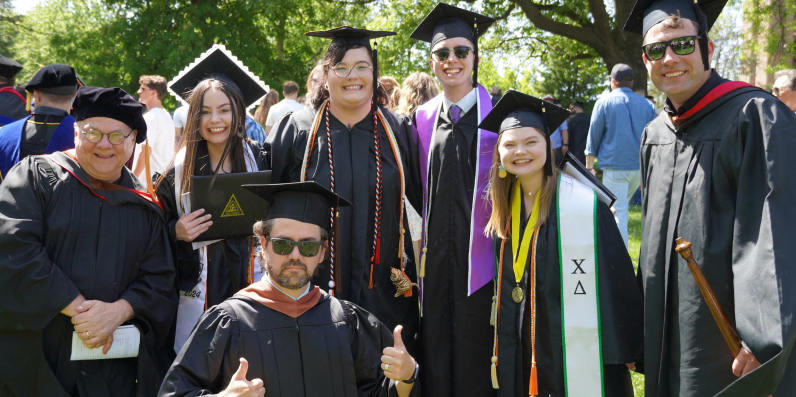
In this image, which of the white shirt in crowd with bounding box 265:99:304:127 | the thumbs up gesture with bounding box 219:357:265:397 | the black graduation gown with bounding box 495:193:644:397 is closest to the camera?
the thumbs up gesture with bounding box 219:357:265:397

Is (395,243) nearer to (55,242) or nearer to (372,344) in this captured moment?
(372,344)

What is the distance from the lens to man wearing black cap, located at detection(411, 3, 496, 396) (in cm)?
376

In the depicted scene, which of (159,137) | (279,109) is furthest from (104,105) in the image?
(279,109)

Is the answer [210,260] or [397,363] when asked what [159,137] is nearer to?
[210,260]

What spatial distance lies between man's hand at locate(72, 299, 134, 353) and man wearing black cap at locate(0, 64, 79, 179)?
1.72 metres

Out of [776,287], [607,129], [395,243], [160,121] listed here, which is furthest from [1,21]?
[776,287]

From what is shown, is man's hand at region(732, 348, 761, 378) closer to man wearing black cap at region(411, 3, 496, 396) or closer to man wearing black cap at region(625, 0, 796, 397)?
man wearing black cap at region(625, 0, 796, 397)

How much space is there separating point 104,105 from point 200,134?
56cm

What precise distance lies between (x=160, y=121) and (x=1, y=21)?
2160cm

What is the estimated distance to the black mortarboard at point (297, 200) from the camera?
2910mm

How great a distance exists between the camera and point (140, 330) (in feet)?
10.6

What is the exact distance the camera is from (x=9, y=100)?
650cm

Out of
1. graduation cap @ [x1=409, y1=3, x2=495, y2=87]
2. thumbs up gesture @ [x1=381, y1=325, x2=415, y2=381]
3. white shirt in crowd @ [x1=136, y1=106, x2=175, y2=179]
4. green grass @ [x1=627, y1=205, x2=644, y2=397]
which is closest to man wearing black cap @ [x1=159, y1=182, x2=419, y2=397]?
thumbs up gesture @ [x1=381, y1=325, x2=415, y2=381]

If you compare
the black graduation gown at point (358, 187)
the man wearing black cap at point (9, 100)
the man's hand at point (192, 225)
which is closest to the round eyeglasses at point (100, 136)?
the man's hand at point (192, 225)
